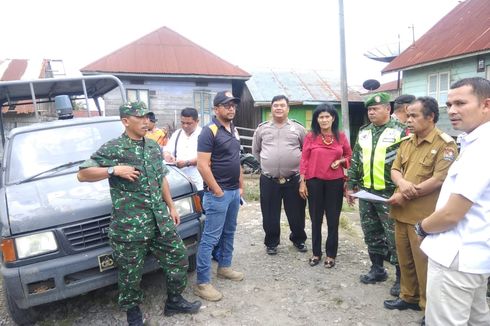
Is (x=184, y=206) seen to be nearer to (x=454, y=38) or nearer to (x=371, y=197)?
(x=371, y=197)

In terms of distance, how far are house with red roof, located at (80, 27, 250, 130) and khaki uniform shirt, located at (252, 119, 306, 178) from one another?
9.99 meters

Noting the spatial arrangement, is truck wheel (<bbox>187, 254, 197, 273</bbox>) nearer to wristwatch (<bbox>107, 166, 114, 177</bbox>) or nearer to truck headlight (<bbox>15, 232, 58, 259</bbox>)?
truck headlight (<bbox>15, 232, 58, 259</bbox>)

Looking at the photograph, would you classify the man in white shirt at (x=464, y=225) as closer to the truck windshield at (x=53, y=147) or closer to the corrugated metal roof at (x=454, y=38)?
the truck windshield at (x=53, y=147)

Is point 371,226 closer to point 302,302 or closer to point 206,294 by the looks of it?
point 302,302

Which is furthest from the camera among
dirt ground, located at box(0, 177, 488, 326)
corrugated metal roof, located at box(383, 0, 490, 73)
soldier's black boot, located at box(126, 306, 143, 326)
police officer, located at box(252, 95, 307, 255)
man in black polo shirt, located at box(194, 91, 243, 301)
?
corrugated metal roof, located at box(383, 0, 490, 73)

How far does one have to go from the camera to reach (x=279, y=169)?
4305mm

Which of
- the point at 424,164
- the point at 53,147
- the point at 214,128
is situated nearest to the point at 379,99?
the point at 424,164

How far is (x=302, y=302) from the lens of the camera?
132 inches

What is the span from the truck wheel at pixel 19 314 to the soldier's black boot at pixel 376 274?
3.13 metres

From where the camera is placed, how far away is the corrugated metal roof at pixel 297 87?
1525 cm

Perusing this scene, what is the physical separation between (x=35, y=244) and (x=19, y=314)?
76 cm

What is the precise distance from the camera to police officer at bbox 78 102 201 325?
267 centimetres

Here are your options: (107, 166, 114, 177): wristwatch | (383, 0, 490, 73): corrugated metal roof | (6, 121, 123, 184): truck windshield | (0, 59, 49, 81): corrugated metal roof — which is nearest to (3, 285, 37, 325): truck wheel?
(6, 121, 123, 184): truck windshield

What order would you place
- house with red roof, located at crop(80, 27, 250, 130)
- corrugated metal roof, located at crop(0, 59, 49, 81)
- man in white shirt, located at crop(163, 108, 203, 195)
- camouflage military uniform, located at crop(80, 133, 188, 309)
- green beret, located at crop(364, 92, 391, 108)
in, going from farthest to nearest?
1. corrugated metal roof, located at crop(0, 59, 49, 81)
2. house with red roof, located at crop(80, 27, 250, 130)
3. man in white shirt, located at crop(163, 108, 203, 195)
4. green beret, located at crop(364, 92, 391, 108)
5. camouflage military uniform, located at crop(80, 133, 188, 309)
